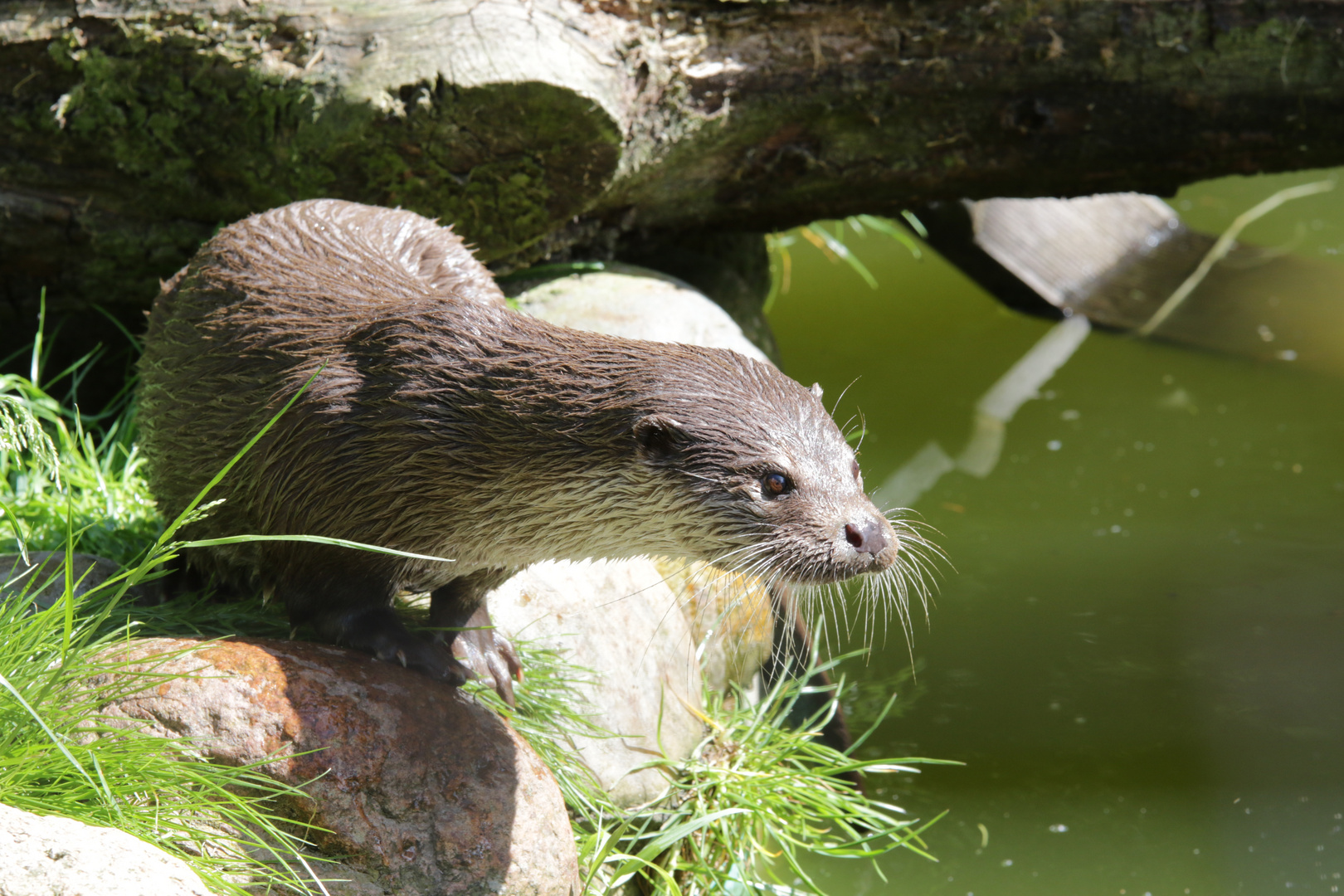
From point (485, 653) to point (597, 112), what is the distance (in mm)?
1426

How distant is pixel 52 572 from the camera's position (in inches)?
87.2

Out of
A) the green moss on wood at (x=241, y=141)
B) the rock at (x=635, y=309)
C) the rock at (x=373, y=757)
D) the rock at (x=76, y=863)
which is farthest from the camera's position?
the rock at (x=635, y=309)

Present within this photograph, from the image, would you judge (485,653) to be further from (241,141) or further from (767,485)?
(241,141)

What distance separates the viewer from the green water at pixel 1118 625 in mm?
2615

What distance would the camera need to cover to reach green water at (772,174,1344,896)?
262cm

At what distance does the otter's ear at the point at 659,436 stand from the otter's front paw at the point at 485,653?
1.93 ft

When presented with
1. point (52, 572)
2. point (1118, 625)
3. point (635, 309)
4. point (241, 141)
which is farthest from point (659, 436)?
point (1118, 625)

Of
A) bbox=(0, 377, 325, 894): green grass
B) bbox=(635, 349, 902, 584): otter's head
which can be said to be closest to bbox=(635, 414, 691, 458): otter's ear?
bbox=(635, 349, 902, 584): otter's head

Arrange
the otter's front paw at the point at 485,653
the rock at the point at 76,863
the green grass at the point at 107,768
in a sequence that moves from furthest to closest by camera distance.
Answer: the otter's front paw at the point at 485,653 < the green grass at the point at 107,768 < the rock at the point at 76,863

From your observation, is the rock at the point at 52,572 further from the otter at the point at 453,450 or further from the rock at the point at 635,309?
the rock at the point at 635,309

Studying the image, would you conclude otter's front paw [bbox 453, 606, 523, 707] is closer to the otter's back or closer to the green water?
the otter's back

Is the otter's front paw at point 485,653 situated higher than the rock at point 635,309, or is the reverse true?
the rock at point 635,309

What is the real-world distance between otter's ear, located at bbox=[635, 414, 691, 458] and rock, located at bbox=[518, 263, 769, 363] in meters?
1.44

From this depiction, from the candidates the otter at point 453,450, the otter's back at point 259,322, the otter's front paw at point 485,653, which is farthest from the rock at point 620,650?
the otter's back at point 259,322
